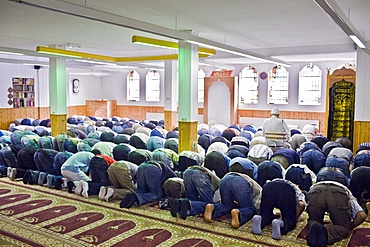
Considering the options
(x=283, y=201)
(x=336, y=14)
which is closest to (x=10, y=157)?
(x=283, y=201)

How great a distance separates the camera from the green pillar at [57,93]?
1449cm

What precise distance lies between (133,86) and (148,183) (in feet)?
58.4

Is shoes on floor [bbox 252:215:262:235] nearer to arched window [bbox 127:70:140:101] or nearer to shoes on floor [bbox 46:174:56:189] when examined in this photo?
shoes on floor [bbox 46:174:56:189]

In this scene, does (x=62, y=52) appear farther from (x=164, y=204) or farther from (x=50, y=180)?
(x=164, y=204)

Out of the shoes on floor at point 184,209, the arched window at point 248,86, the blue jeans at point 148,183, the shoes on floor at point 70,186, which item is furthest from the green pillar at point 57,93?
the arched window at point 248,86

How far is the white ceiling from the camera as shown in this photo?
7.48 meters

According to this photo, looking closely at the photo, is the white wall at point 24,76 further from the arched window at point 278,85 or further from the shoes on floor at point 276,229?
the shoes on floor at point 276,229

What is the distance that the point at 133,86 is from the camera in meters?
→ 24.8

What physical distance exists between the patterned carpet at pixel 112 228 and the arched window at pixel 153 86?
16.6 m

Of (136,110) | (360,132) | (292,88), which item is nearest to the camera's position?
(360,132)

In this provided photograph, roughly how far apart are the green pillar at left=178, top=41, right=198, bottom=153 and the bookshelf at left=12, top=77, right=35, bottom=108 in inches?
461

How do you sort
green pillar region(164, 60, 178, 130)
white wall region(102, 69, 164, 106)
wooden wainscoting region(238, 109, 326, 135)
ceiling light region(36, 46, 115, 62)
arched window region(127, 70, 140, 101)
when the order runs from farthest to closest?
arched window region(127, 70, 140, 101) → white wall region(102, 69, 164, 106) → wooden wainscoting region(238, 109, 326, 135) → green pillar region(164, 60, 178, 130) → ceiling light region(36, 46, 115, 62)

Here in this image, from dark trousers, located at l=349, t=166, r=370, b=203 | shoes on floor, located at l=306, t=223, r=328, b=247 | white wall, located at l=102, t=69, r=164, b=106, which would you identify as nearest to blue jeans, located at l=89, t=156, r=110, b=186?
shoes on floor, located at l=306, t=223, r=328, b=247

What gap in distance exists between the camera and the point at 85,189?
797cm
